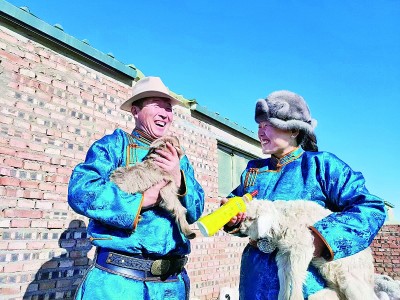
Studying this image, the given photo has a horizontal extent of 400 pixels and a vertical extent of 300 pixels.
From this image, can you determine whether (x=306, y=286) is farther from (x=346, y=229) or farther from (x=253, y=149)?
(x=253, y=149)

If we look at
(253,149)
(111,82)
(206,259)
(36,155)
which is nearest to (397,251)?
(253,149)

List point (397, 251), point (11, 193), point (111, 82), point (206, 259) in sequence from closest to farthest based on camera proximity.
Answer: point (11, 193), point (111, 82), point (206, 259), point (397, 251)

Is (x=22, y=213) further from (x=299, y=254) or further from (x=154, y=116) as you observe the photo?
(x=299, y=254)

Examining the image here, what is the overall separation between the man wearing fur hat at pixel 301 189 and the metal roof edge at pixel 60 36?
2954 mm

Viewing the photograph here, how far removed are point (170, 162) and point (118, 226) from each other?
1.59 feet

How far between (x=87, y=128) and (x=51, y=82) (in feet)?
2.25

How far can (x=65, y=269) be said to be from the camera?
3.98 meters

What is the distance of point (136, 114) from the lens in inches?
99.7

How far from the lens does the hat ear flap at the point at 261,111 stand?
2302 mm

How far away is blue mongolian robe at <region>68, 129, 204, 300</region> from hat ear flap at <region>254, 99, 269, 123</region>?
2.03 feet

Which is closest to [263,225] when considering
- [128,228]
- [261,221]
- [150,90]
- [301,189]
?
[261,221]

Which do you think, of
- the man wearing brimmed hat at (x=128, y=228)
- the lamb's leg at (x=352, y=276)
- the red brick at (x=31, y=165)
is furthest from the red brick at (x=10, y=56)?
the lamb's leg at (x=352, y=276)

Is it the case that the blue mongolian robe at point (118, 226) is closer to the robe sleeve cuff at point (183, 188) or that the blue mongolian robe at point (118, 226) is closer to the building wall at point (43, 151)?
the robe sleeve cuff at point (183, 188)

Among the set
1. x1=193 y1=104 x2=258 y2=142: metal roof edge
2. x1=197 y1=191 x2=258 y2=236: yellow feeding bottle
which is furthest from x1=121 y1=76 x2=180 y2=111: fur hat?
x1=193 y1=104 x2=258 y2=142: metal roof edge
